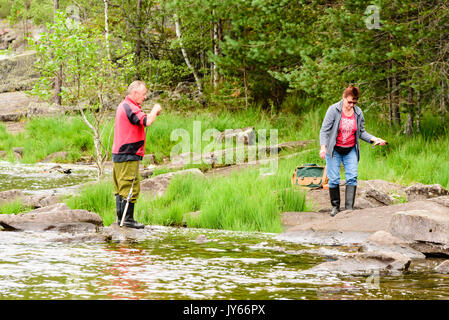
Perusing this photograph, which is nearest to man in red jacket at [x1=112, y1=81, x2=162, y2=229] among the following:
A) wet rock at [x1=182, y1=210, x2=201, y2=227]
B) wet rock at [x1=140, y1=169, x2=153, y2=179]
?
wet rock at [x1=182, y1=210, x2=201, y2=227]

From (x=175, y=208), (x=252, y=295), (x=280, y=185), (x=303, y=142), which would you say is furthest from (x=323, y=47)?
(x=252, y=295)

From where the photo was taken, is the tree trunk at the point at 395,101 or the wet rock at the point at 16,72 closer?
the tree trunk at the point at 395,101

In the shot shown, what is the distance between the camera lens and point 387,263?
571 cm

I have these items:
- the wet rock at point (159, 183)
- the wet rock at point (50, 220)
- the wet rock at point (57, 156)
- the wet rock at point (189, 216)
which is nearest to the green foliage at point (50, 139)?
the wet rock at point (57, 156)

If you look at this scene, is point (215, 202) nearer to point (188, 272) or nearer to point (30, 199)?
point (30, 199)

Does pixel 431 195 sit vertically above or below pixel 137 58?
below

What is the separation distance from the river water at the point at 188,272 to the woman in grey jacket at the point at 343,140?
1.75 metres

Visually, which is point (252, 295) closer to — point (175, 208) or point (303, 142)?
point (175, 208)

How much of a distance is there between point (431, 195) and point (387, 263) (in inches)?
162

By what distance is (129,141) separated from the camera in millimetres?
7766

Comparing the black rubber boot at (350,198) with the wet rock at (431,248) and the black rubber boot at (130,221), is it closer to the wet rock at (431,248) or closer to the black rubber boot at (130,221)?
the wet rock at (431,248)

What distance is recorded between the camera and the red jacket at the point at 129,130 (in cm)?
757

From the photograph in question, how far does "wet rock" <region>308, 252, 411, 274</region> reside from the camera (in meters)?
5.62
